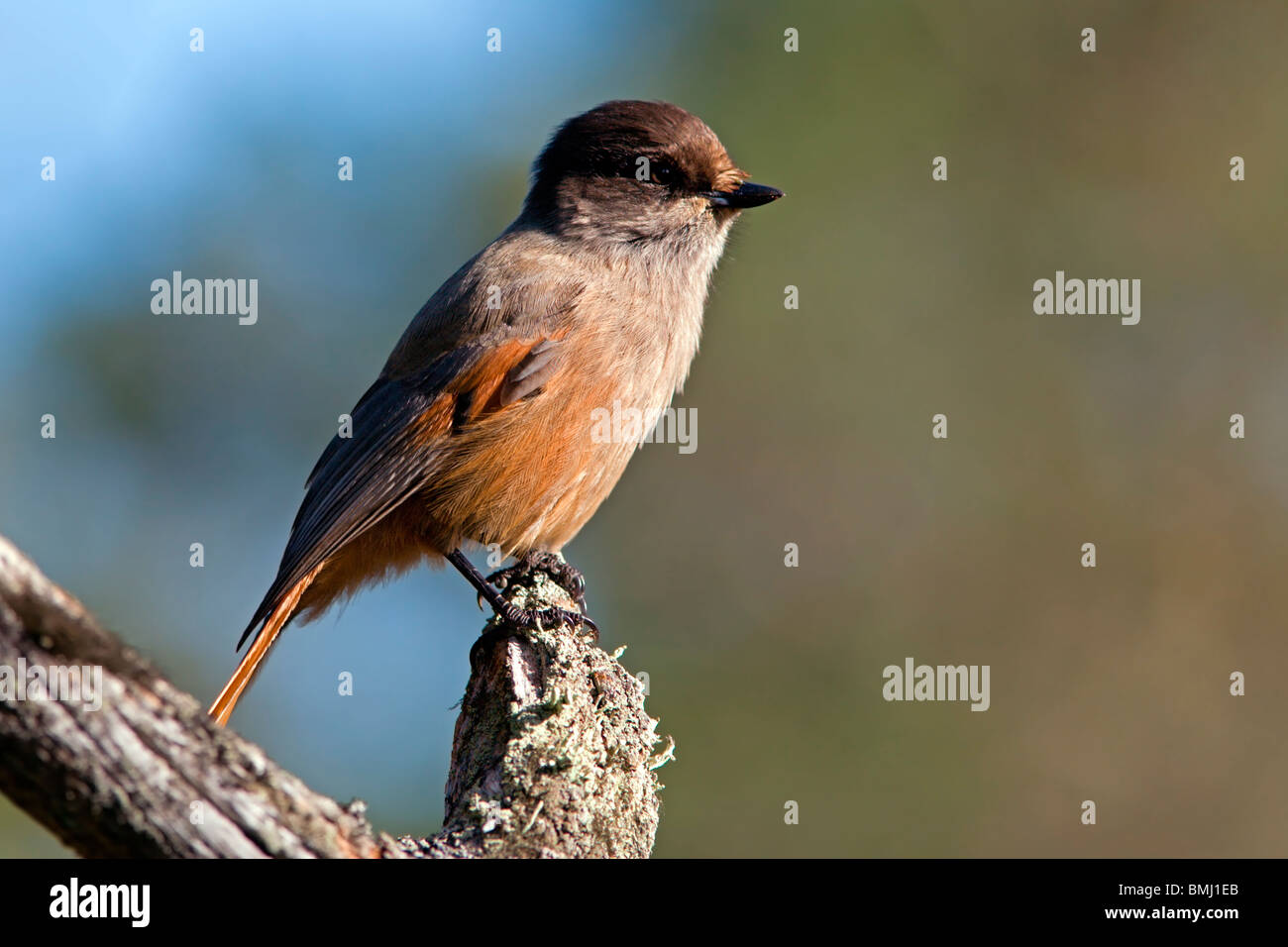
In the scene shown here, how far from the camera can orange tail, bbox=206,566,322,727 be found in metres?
4.23

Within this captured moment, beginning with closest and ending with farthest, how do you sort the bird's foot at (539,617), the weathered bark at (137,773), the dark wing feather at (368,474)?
the weathered bark at (137,773) < the bird's foot at (539,617) < the dark wing feather at (368,474)

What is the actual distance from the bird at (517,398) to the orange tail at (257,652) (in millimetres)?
10

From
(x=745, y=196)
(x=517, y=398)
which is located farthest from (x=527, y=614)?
(x=745, y=196)

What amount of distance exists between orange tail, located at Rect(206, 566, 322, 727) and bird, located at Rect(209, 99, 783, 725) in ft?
0.03

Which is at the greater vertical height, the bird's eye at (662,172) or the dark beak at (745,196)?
the bird's eye at (662,172)

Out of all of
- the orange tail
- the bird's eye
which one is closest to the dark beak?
the bird's eye

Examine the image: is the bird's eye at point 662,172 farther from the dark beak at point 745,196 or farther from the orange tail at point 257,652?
the orange tail at point 257,652

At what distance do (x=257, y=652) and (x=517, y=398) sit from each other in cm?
132

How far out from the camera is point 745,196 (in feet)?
17.9

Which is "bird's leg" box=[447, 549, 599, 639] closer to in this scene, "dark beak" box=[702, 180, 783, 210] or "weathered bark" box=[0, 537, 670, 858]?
"weathered bark" box=[0, 537, 670, 858]

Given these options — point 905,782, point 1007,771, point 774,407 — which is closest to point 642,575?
point 774,407

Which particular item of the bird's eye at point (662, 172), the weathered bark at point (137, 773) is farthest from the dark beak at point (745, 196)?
the weathered bark at point (137, 773)

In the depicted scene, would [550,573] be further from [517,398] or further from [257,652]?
[257,652]

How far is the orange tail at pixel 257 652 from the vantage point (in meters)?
4.23
